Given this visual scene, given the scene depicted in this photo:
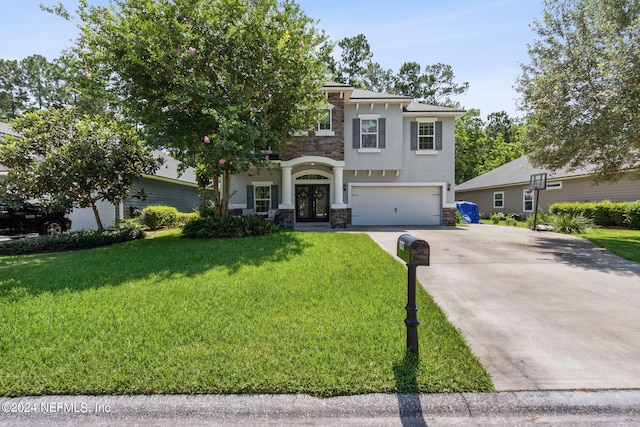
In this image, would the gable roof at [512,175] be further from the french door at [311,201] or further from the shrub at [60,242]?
the shrub at [60,242]

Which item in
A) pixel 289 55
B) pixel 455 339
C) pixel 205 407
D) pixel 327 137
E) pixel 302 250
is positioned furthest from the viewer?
pixel 327 137

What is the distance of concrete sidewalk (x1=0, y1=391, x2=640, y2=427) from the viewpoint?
2.33 meters

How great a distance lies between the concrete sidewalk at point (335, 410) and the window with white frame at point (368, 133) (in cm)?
1356

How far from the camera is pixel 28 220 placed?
39.6ft

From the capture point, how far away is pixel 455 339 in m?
3.40

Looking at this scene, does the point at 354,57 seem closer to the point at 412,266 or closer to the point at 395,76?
the point at 395,76

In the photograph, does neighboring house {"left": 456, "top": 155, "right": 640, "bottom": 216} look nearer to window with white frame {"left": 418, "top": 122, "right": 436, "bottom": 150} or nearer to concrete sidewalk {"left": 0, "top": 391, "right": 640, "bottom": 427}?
window with white frame {"left": 418, "top": 122, "right": 436, "bottom": 150}

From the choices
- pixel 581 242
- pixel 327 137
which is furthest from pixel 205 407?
pixel 327 137

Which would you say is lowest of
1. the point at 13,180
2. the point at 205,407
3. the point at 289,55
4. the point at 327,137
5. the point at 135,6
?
the point at 205,407

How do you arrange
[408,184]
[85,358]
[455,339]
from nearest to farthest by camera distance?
[85,358], [455,339], [408,184]

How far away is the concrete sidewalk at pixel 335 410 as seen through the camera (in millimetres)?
2332

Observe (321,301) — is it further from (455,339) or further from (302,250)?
(302,250)

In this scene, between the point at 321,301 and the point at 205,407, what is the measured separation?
228 cm

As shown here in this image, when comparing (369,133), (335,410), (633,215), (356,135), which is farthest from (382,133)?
(335,410)
